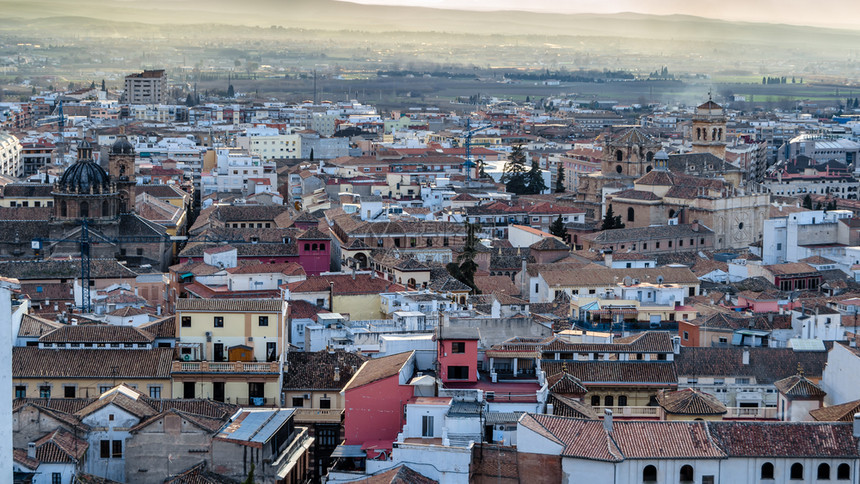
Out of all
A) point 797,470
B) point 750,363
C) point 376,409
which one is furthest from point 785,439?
point 750,363

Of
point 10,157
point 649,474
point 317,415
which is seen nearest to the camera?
point 649,474

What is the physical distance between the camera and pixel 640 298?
34.2 meters

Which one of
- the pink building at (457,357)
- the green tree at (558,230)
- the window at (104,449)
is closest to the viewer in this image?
the window at (104,449)

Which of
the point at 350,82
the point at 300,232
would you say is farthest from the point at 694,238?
the point at 350,82

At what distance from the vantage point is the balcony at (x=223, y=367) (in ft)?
84.0

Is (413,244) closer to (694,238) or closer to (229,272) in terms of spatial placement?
(229,272)

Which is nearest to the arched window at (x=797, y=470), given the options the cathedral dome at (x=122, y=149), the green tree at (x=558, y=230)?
the green tree at (x=558, y=230)

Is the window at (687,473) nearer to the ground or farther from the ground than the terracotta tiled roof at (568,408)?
nearer to the ground

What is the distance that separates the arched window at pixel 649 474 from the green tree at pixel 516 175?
4652 centimetres

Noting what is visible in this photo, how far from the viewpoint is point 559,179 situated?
72.9 meters

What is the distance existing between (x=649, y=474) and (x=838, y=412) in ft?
12.2

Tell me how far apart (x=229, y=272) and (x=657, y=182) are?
2339cm

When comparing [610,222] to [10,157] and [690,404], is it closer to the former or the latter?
[690,404]

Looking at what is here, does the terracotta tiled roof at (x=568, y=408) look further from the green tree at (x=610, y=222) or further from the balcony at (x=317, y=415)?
the green tree at (x=610, y=222)
